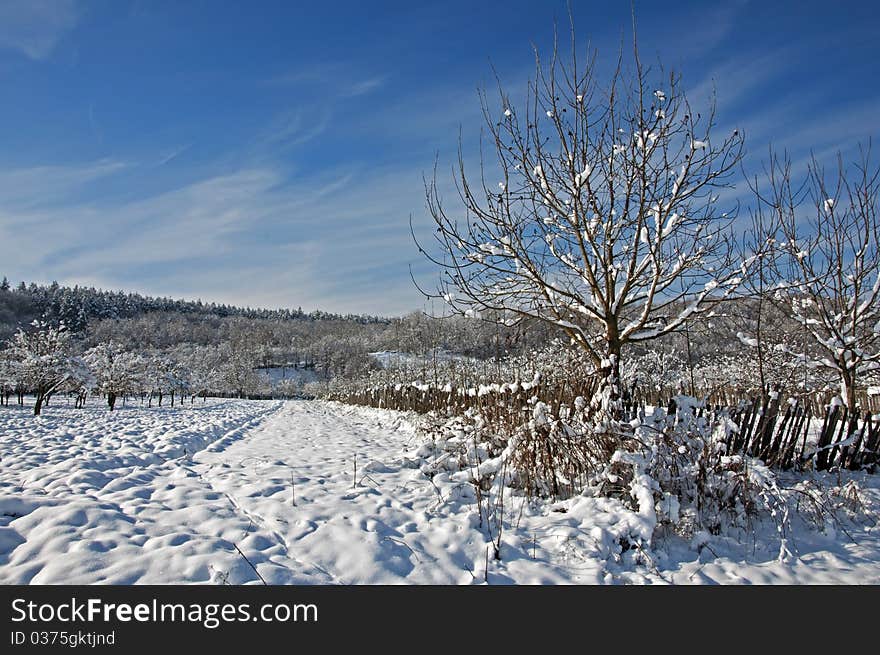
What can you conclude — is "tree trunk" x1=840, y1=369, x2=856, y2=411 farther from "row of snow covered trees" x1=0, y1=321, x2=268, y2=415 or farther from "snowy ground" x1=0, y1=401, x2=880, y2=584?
"row of snow covered trees" x1=0, y1=321, x2=268, y2=415

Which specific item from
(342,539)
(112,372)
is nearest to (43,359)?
(112,372)

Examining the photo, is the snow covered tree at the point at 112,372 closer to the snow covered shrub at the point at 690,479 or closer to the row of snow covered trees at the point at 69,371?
the row of snow covered trees at the point at 69,371

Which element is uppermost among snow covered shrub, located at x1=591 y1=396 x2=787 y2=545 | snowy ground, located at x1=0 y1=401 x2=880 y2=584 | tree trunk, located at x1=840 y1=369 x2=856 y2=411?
tree trunk, located at x1=840 y1=369 x2=856 y2=411

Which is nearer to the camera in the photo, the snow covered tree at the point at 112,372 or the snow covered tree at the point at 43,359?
the snow covered tree at the point at 43,359

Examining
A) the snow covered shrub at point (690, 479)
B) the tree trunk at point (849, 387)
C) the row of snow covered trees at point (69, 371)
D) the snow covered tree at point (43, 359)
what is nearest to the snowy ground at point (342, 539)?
the snow covered shrub at point (690, 479)

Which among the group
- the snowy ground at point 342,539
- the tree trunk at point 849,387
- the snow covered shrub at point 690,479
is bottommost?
the snowy ground at point 342,539

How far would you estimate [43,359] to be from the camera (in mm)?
22688

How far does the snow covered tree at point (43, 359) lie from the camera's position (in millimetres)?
22903

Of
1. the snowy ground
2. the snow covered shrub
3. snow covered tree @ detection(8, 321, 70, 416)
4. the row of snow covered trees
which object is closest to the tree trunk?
the snowy ground

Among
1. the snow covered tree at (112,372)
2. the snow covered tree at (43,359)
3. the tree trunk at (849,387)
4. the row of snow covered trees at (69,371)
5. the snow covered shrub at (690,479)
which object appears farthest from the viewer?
the snow covered tree at (112,372)

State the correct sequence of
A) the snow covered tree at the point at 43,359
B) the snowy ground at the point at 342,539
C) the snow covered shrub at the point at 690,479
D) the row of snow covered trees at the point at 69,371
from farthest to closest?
the row of snow covered trees at the point at 69,371 → the snow covered tree at the point at 43,359 → the snow covered shrub at the point at 690,479 → the snowy ground at the point at 342,539

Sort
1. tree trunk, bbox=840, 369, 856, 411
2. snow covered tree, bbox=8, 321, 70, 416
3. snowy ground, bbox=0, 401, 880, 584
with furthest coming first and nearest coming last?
snow covered tree, bbox=8, 321, 70, 416
tree trunk, bbox=840, 369, 856, 411
snowy ground, bbox=0, 401, 880, 584

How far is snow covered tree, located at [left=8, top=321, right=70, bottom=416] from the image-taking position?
75.1 ft

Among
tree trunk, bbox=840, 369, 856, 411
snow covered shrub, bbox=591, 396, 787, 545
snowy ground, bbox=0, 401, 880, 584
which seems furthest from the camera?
tree trunk, bbox=840, 369, 856, 411
